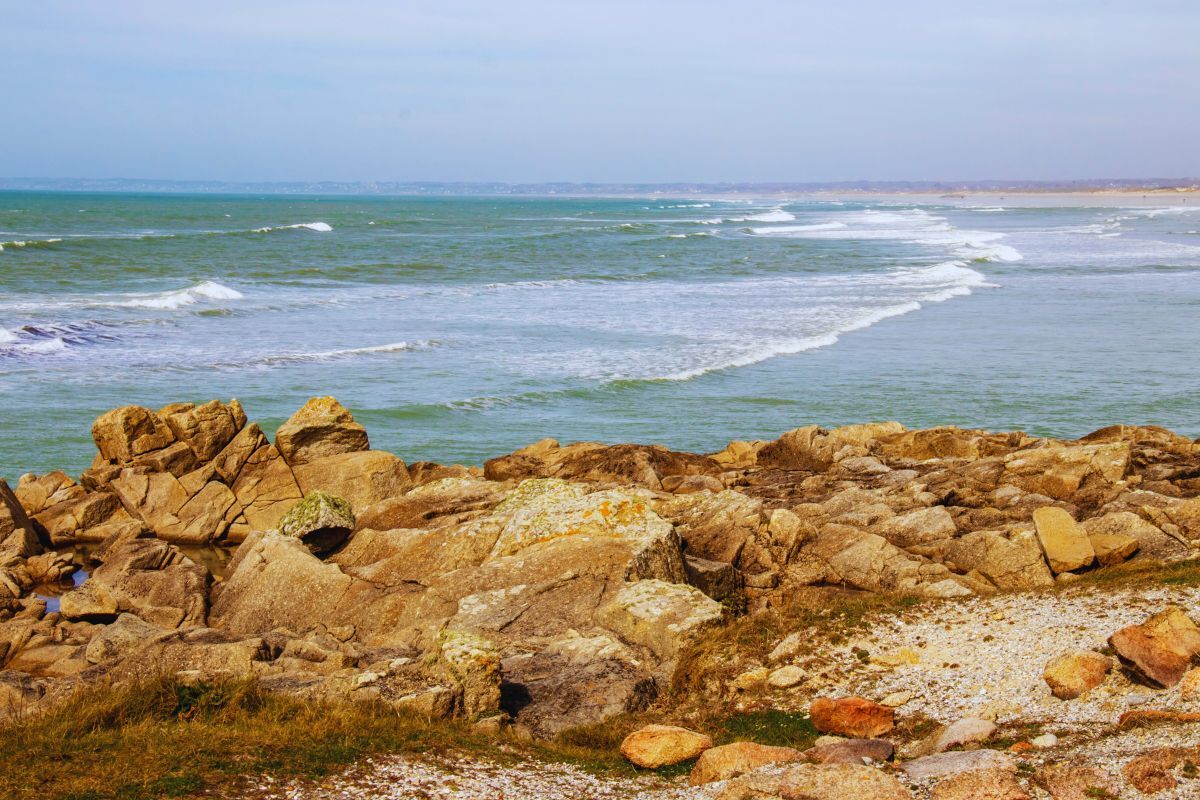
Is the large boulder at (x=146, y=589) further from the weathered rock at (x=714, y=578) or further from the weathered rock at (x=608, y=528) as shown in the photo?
the weathered rock at (x=714, y=578)

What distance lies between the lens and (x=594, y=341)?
37844mm

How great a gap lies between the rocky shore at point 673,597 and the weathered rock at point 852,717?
2cm

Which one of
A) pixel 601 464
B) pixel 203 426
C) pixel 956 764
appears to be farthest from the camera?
pixel 601 464

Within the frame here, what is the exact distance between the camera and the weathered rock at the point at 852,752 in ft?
28.9

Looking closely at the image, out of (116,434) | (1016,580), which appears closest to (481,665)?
(1016,580)

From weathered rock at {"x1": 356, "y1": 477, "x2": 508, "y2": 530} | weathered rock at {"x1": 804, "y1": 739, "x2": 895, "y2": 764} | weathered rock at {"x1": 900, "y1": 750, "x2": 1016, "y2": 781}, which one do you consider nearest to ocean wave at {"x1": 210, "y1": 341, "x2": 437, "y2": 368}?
weathered rock at {"x1": 356, "y1": 477, "x2": 508, "y2": 530}

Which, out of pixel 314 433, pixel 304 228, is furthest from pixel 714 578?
pixel 304 228

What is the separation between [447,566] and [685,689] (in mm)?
4419

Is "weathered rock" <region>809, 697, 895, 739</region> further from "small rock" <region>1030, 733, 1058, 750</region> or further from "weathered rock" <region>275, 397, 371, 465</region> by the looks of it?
"weathered rock" <region>275, 397, 371, 465</region>

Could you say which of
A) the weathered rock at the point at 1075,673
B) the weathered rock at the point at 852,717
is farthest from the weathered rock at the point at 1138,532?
the weathered rock at the point at 852,717

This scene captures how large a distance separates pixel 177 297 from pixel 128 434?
95.7ft

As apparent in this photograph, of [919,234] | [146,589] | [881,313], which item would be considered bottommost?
[146,589]

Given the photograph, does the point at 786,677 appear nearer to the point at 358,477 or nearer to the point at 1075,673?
the point at 1075,673

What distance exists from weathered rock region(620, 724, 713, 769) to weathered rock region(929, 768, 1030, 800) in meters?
2.08
